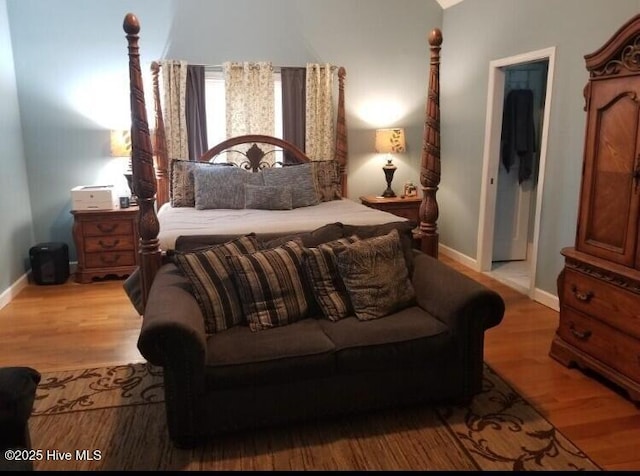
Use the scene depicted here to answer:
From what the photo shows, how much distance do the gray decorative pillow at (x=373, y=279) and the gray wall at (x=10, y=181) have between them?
3.16 meters

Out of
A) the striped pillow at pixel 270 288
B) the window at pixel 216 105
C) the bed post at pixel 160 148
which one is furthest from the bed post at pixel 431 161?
the bed post at pixel 160 148

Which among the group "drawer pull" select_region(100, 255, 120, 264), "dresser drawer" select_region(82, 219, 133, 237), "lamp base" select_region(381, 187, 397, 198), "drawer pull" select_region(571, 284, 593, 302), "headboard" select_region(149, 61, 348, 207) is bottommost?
"drawer pull" select_region(100, 255, 120, 264)

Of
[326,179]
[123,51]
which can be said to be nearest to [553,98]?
[326,179]

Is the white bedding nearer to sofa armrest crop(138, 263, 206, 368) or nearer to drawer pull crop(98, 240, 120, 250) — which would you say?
drawer pull crop(98, 240, 120, 250)

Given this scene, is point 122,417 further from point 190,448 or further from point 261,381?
point 261,381

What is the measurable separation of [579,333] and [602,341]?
0.16 meters

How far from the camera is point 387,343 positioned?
2365 mm

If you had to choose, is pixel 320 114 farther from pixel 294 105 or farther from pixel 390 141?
pixel 390 141

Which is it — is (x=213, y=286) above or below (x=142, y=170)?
below

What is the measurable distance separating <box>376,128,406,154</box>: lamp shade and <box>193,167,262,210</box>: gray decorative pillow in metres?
1.59

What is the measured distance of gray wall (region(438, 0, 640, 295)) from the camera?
3527 mm

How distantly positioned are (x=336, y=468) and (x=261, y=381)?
19.3 inches

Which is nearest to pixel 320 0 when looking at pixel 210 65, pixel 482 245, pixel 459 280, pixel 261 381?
pixel 210 65

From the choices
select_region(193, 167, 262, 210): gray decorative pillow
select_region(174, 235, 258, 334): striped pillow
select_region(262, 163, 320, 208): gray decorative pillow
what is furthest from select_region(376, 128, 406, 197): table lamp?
select_region(174, 235, 258, 334): striped pillow
